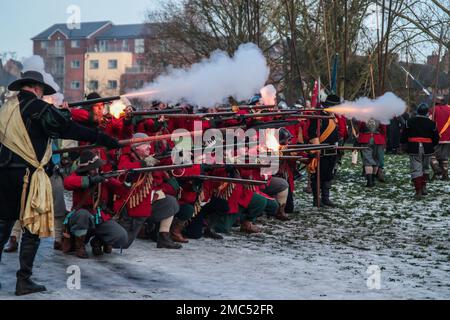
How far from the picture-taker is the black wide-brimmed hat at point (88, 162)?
7.56 metres

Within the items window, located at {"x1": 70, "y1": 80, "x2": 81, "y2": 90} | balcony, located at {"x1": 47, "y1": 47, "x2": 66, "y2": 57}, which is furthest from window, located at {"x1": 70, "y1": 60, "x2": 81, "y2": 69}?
window, located at {"x1": 70, "y1": 80, "x2": 81, "y2": 90}

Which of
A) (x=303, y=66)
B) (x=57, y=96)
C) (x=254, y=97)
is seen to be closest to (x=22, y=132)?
(x=57, y=96)

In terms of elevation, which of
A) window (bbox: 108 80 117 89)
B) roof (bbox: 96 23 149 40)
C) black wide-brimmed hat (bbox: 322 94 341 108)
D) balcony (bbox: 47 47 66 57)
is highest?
roof (bbox: 96 23 149 40)

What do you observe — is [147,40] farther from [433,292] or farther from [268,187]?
[433,292]

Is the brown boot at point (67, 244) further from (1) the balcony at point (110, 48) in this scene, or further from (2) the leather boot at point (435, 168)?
(1) the balcony at point (110, 48)

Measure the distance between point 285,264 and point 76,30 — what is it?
94260 millimetres

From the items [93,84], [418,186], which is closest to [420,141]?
[418,186]

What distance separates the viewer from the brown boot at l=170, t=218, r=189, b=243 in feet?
29.4

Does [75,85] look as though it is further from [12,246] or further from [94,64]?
[12,246]

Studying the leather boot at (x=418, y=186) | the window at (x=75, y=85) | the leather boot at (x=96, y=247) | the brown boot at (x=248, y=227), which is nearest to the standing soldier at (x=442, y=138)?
the leather boot at (x=418, y=186)

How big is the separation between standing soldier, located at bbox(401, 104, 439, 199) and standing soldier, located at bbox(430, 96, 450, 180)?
2.33 m

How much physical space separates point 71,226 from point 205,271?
1.53 metres

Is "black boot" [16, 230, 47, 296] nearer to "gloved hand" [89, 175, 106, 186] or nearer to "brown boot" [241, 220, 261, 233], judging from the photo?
"gloved hand" [89, 175, 106, 186]

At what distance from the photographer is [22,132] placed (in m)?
6.20
